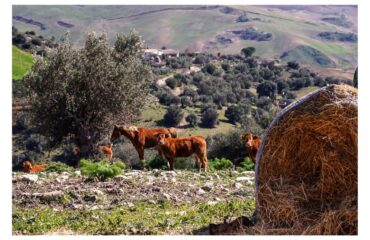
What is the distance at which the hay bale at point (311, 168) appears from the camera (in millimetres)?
8789

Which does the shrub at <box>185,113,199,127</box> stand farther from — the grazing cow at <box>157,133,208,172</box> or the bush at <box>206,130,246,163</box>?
the grazing cow at <box>157,133,208,172</box>

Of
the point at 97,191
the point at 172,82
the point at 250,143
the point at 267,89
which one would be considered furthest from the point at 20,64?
the point at 97,191

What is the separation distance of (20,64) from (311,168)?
42.9 metres

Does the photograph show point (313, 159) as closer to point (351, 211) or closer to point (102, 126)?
point (351, 211)

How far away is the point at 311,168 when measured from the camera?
977 centimetres

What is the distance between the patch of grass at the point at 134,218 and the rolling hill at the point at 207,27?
77870 millimetres

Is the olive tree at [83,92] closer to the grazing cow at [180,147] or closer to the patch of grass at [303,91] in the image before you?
the grazing cow at [180,147]

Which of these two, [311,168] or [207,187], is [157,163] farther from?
[311,168]

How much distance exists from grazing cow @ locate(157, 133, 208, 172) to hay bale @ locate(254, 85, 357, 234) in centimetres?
747

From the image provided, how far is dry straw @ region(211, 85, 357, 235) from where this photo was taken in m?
8.78

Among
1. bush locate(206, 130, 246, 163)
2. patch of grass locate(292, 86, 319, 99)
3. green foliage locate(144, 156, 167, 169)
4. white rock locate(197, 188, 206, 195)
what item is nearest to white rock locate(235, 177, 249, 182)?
white rock locate(197, 188, 206, 195)

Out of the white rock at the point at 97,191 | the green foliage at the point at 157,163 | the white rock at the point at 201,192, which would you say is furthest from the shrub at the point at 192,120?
the white rock at the point at 97,191

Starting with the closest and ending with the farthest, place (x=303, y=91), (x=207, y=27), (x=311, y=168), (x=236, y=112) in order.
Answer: (x=311, y=168)
(x=236, y=112)
(x=303, y=91)
(x=207, y=27)

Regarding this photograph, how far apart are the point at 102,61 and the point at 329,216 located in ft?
54.1
